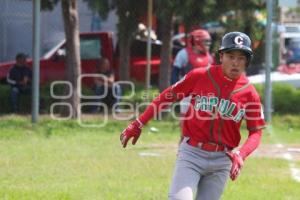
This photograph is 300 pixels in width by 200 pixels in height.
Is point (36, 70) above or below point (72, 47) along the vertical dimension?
below

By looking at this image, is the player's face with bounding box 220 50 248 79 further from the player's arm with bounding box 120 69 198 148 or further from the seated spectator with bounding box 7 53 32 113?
the seated spectator with bounding box 7 53 32 113

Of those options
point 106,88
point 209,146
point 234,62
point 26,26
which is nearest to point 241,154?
point 209,146

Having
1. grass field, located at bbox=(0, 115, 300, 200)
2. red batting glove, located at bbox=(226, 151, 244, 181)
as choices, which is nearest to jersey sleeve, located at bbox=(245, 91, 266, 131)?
red batting glove, located at bbox=(226, 151, 244, 181)

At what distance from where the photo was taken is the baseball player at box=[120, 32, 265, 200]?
6.13 m


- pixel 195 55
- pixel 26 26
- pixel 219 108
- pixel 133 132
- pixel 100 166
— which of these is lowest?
pixel 100 166

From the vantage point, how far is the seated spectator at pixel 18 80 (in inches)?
737

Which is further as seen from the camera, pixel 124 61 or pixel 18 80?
pixel 124 61

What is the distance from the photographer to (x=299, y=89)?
20.4m

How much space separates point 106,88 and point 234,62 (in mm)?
13428

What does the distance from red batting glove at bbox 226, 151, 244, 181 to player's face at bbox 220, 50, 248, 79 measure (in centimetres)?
61

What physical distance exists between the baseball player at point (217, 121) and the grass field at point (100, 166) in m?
2.48

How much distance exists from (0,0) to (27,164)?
349 inches

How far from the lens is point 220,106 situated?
620cm

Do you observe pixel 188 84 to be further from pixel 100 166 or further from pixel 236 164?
A: pixel 100 166
